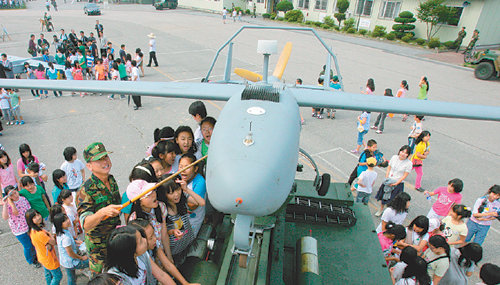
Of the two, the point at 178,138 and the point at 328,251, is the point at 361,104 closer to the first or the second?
the point at 328,251

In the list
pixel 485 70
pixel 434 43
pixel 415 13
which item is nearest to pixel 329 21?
pixel 415 13

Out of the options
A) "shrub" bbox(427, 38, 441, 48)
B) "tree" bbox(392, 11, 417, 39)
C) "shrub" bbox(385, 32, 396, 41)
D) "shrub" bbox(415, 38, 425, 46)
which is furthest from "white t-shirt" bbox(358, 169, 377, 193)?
"tree" bbox(392, 11, 417, 39)

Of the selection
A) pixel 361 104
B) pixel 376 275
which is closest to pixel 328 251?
pixel 376 275

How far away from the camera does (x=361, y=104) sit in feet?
15.3

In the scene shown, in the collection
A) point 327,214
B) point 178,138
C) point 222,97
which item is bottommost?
point 327,214

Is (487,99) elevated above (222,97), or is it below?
below

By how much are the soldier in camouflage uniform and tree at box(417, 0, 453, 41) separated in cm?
3474

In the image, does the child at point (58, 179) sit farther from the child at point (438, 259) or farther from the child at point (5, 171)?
the child at point (438, 259)

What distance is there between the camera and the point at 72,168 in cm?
608

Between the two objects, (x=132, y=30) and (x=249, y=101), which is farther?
(x=132, y=30)

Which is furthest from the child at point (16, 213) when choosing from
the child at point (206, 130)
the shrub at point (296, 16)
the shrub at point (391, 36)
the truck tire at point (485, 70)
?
the shrub at point (296, 16)

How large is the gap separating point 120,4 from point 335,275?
251 feet

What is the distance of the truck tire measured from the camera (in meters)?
19.5

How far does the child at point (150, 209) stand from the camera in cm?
349
